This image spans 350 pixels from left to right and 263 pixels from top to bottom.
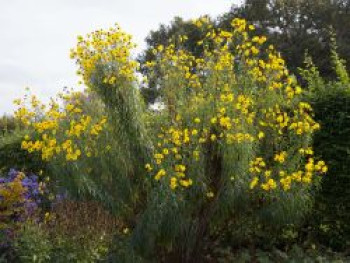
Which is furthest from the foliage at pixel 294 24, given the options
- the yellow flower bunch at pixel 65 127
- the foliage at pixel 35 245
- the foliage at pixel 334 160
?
the foliage at pixel 35 245

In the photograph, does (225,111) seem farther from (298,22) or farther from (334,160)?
(298,22)

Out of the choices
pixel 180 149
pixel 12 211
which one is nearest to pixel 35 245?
pixel 12 211

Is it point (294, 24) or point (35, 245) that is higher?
point (294, 24)

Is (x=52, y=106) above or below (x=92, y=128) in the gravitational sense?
above

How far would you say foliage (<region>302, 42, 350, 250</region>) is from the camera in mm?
6496

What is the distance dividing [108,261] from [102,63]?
1.96 metres

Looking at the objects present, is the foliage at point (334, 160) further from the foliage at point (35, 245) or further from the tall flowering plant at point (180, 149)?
the foliage at point (35, 245)

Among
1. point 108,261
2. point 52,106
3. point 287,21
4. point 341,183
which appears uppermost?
point 287,21

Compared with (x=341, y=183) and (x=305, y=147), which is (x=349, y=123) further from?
(x=305, y=147)

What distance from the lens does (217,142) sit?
529 centimetres

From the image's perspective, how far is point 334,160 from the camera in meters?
6.50

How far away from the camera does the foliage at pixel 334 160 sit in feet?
21.3

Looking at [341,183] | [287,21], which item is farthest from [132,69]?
[287,21]

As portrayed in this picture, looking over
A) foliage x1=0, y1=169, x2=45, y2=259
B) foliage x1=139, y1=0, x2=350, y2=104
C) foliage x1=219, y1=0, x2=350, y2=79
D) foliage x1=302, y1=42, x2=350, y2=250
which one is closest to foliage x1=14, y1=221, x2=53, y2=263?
foliage x1=0, y1=169, x2=45, y2=259
